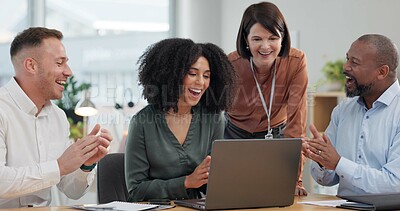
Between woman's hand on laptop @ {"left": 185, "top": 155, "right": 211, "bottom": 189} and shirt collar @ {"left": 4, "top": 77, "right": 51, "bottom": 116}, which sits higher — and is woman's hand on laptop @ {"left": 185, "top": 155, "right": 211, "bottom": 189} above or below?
below

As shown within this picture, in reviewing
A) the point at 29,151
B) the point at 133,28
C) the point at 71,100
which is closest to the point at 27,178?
the point at 29,151

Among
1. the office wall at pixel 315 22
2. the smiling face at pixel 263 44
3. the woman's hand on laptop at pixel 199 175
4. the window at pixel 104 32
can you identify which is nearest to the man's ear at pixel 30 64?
the woman's hand on laptop at pixel 199 175

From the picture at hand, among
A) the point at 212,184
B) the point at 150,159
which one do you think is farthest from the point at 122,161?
the point at 212,184

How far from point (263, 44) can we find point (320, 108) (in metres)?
2.58

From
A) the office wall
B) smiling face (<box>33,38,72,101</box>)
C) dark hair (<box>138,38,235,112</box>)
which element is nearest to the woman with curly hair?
dark hair (<box>138,38,235,112</box>)

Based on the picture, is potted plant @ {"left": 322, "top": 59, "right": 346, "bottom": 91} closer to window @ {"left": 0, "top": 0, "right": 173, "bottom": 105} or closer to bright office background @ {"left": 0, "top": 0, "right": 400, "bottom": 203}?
bright office background @ {"left": 0, "top": 0, "right": 400, "bottom": 203}

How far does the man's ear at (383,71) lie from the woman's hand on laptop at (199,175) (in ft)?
2.89

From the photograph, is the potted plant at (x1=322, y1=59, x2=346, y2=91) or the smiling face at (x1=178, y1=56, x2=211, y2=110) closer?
the smiling face at (x1=178, y1=56, x2=211, y2=110)

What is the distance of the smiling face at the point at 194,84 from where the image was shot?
2.93 meters

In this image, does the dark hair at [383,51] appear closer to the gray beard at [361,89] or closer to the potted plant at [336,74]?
the gray beard at [361,89]

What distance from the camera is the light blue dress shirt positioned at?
9.34ft

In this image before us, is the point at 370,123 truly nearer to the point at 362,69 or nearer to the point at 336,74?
the point at 362,69

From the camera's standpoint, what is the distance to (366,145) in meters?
2.99

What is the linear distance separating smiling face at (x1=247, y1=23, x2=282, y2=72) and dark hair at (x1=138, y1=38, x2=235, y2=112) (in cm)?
20
